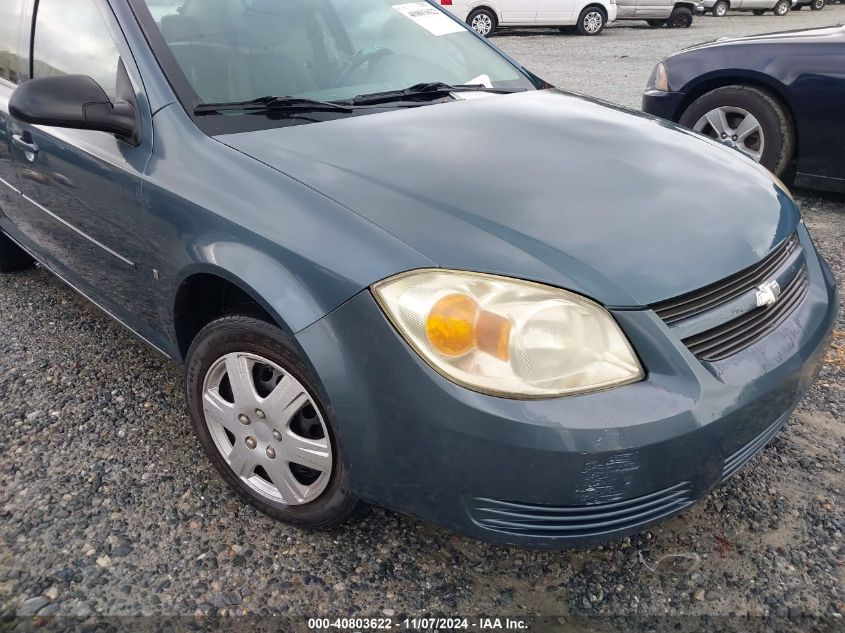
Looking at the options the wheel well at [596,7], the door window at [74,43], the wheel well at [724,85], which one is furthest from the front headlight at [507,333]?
the wheel well at [596,7]

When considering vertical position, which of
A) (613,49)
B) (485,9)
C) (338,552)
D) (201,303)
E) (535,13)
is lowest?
(613,49)

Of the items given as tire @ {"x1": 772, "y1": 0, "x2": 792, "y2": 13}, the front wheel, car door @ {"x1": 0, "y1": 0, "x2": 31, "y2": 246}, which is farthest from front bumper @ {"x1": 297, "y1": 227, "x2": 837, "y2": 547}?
tire @ {"x1": 772, "y1": 0, "x2": 792, "y2": 13}

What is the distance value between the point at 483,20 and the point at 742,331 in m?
13.6

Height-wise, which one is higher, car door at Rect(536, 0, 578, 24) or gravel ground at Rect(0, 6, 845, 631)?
car door at Rect(536, 0, 578, 24)

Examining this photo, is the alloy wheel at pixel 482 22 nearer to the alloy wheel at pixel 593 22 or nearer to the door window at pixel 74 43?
the alloy wheel at pixel 593 22

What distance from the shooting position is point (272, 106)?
2088mm

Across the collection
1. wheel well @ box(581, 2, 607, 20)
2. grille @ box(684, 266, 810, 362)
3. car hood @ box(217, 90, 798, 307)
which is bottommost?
wheel well @ box(581, 2, 607, 20)

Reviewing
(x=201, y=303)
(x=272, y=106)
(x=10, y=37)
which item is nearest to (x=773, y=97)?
(x=272, y=106)

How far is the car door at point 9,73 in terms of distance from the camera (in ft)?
8.89

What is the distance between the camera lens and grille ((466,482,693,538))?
152 cm

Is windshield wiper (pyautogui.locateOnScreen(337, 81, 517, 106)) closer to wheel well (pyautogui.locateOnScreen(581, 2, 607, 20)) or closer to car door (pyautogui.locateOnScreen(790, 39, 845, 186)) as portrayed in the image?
car door (pyautogui.locateOnScreen(790, 39, 845, 186))

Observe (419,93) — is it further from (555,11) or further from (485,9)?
Answer: (555,11)

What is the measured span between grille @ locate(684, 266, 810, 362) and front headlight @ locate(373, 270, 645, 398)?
0.67 feet

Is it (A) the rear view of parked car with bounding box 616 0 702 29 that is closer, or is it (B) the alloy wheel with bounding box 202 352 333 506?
(B) the alloy wheel with bounding box 202 352 333 506
